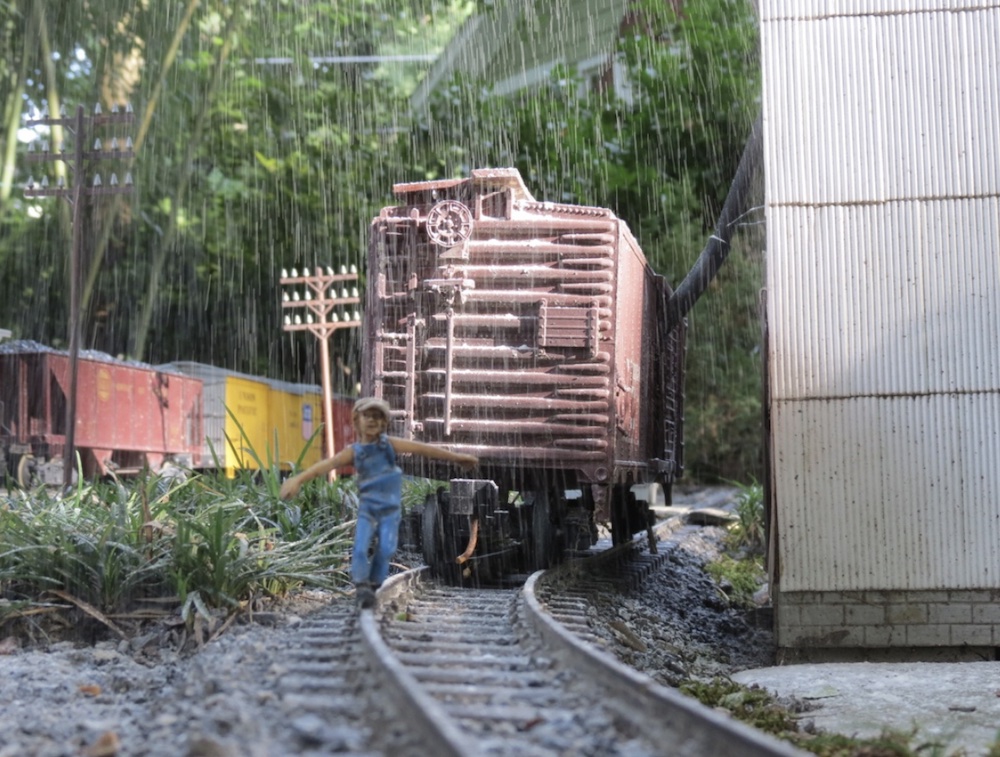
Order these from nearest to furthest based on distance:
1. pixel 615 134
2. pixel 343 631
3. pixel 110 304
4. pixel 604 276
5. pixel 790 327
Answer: pixel 343 631, pixel 790 327, pixel 604 276, pixel 615 134, pixel 110 304

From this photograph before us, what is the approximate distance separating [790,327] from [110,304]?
2507 cm

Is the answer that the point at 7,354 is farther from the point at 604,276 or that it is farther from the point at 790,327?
the point at 790,327

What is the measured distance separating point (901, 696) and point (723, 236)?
7004 mm

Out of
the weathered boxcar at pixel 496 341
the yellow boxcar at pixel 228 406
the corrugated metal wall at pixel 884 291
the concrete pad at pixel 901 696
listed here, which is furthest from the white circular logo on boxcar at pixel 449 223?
the yellow boxcar at pixel 228 406

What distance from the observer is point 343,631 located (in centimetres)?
694

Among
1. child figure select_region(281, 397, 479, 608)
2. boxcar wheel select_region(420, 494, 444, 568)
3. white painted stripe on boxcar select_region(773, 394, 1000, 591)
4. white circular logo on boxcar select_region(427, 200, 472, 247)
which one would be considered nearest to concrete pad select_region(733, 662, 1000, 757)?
white painted stripe on boxcar select_region(773, 394, 1000, 591)

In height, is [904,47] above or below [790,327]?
above

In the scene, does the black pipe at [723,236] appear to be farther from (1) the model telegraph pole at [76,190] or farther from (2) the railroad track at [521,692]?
(1) the model telegraph pole at [76,190]

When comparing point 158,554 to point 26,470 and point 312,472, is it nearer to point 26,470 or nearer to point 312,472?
point 312,472

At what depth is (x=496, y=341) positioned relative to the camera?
1098 cm

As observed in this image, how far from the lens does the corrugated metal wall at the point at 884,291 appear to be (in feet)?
32.4

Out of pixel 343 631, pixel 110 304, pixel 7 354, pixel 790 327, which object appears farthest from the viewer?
pixel 110 304

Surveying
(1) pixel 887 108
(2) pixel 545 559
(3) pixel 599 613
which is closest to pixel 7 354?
(2) pixel 545 559

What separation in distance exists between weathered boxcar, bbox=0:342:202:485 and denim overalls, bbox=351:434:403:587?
39.0 ft
